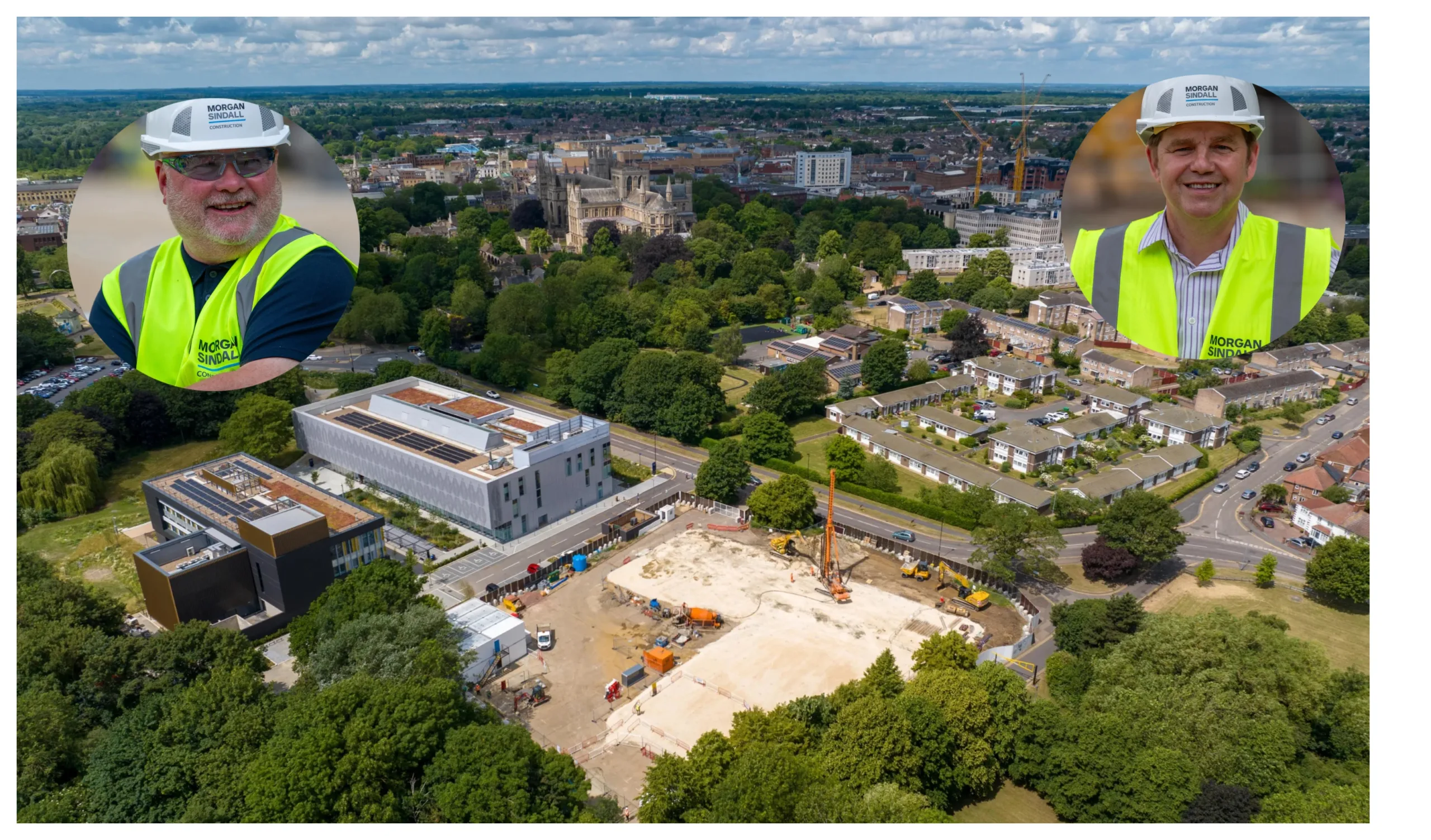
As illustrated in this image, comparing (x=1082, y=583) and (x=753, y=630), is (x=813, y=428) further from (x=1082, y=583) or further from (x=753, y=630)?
Answer: (x=753, y=630)

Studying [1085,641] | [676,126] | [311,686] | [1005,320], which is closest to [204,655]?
[311,686]

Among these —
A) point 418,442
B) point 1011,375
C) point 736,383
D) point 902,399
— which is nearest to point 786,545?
point 418,442

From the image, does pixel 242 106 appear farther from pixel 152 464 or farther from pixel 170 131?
pixel 152 464

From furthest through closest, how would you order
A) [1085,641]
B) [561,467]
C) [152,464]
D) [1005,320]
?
[1005,320]
[152,464]
[561,467]
[1085,641]

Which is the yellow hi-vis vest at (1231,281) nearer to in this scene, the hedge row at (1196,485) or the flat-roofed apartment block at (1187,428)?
the hedge row at (1196,485)

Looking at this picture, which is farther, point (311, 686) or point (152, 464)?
point (152, 464)

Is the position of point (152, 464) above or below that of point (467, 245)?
below

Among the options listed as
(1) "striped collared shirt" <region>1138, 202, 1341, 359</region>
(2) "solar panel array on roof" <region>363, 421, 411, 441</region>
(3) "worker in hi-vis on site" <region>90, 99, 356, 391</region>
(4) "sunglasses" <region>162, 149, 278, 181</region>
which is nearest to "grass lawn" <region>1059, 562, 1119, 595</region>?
(1) "striped collared shirt" <region>1138, 202, 1341, 359</region>
